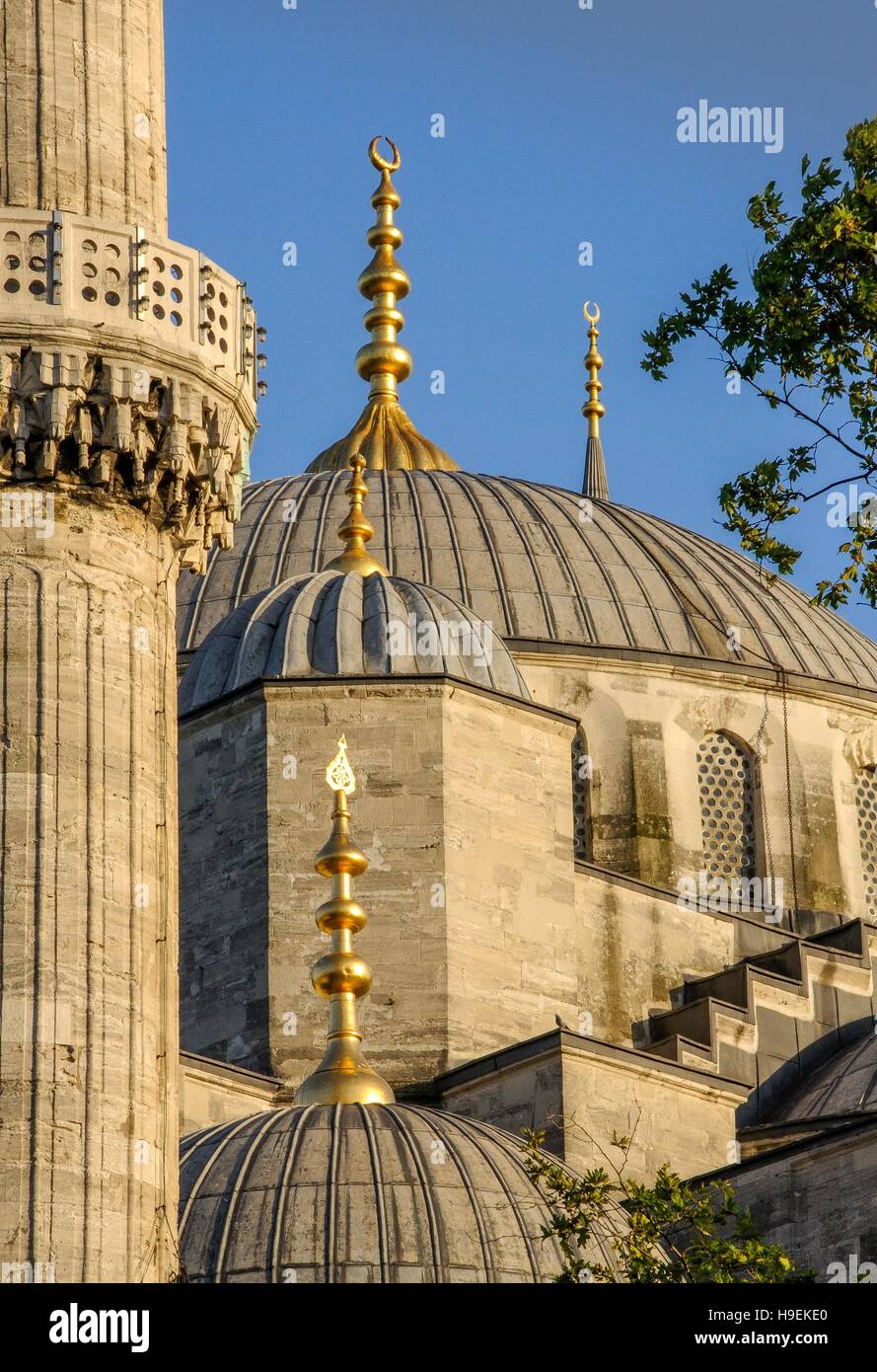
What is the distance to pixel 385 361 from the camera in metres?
42.8

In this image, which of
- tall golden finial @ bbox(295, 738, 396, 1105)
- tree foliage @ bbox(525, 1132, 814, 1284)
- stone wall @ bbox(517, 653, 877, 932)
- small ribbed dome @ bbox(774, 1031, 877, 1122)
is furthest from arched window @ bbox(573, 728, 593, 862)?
tree foliage @ bbox(525, 1132, 814, 1284)

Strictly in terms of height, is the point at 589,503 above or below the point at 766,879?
above

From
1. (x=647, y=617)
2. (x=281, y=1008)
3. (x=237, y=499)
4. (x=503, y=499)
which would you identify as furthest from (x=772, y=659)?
(x=237, y=499)

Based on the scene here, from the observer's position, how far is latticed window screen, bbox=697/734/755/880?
34.3 m

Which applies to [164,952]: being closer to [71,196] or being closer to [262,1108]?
[71,196]

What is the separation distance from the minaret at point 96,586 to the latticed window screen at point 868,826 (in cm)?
1830

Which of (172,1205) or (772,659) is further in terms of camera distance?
A: (772,659)

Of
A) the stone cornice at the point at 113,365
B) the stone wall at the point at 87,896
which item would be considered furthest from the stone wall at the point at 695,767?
the stone wall at the point at 87,896

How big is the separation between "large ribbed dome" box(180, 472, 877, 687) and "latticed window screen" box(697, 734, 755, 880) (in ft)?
3.59

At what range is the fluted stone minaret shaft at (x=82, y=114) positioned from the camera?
56.5ft

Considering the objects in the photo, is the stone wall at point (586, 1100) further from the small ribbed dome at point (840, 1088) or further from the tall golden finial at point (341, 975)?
the small ribbed dome at point (840, 1088)

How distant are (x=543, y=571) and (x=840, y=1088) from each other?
29.7 ft

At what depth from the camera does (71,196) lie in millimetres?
17172

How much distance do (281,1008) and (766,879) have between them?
341 inches
